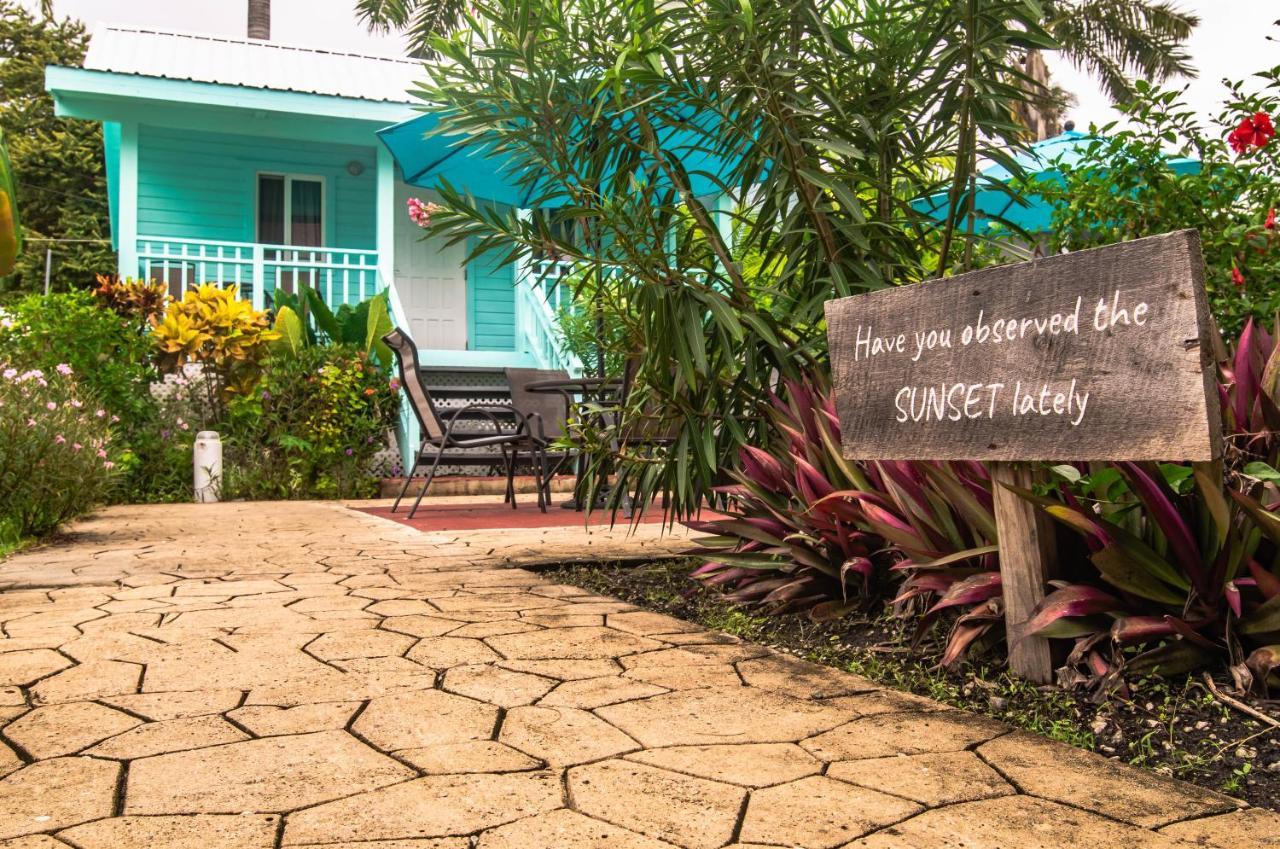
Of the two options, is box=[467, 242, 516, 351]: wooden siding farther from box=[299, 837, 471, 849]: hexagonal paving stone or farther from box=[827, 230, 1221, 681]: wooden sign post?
box=[299, 837, 471, 849]: hexagonal paving stone

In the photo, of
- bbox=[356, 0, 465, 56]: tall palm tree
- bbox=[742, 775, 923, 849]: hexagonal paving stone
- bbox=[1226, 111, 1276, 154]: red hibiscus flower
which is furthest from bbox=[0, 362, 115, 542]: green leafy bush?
bbox=[356, 0, 465, 56]: tall palm tree

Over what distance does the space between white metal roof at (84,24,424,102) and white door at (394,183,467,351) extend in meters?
1.43

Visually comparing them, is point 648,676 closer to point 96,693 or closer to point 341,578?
point 96,693

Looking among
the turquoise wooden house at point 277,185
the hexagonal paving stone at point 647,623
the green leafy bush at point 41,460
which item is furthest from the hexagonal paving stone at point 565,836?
the turquoise wooden house at point 277,185

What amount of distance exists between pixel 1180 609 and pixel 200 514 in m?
6.31

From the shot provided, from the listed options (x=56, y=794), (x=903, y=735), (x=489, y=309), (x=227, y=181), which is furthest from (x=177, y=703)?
(x=227, y=181)

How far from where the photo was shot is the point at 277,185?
42.5ft

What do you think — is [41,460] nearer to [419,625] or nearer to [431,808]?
[419,625]

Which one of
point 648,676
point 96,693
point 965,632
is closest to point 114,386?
point 96,693

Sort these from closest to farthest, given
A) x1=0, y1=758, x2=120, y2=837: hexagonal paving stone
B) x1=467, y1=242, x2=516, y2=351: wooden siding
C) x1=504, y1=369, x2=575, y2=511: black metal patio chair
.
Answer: x1=0, y1=758, x2=120, y2=837: hexagonal paving stone
x1=504, y1=369, x2=575, y2=511: black metal patio chair
x1=467, y1=242, x2=516, y2=351: wooden siding

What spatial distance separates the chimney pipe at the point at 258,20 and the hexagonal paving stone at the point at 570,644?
1770 centimetres

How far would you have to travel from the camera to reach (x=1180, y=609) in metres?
2.15

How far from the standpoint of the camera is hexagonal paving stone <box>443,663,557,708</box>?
91.6 inches

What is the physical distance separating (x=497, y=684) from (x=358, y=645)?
0.60 metres
